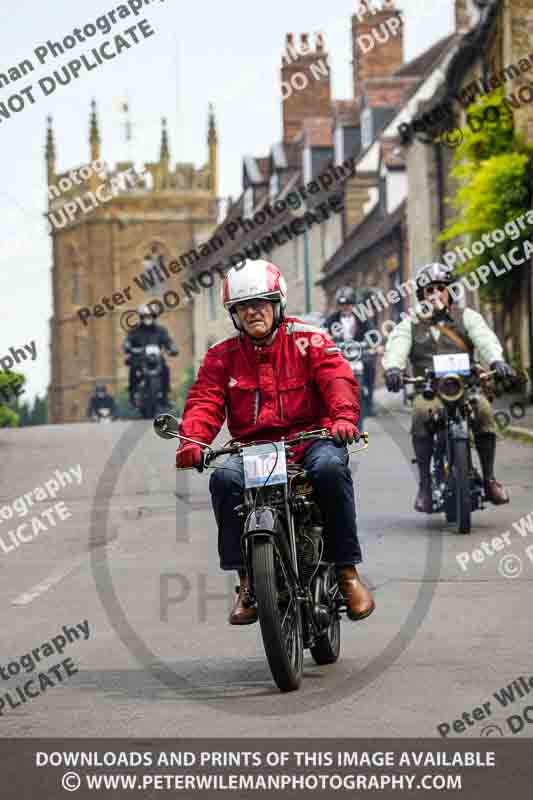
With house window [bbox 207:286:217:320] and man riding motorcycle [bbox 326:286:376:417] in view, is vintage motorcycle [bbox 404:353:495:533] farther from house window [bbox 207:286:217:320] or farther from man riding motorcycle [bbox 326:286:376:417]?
house window [bbox 207:286:217:320]

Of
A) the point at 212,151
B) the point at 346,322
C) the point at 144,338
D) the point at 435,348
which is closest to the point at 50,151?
the point at 212,151

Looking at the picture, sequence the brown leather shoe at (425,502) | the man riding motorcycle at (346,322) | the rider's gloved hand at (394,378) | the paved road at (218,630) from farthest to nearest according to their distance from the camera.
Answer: the man riding motorcycle at (346,322), the brown leather shoe at (425,502), the rider's gloved hand at (394,378), the paved road at (218,630)

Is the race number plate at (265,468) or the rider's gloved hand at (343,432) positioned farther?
the rider's gloved hand at (343,432)

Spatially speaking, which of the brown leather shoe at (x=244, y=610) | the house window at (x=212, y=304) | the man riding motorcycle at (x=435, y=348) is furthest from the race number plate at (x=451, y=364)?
the house window at (x=212, y=304)

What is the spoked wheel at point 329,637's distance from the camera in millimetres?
7137

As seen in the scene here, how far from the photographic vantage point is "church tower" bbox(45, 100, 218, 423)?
367 ft

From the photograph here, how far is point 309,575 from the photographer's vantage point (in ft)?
22.9

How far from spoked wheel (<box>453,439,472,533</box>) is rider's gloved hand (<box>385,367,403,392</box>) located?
0.61 metres

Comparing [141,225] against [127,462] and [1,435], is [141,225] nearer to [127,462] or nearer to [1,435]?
[1,435]

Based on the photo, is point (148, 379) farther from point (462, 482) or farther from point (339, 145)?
point (339, 145)

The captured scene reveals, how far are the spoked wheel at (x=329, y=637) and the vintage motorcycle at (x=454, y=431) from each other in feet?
15.7

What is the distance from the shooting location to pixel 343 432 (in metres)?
6.84

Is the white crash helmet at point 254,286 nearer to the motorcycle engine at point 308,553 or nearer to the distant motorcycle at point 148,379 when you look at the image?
the motorcycle engine at point 308,553
